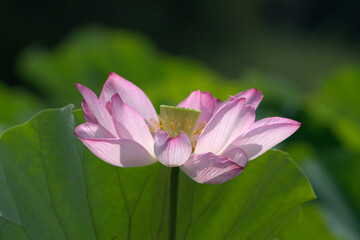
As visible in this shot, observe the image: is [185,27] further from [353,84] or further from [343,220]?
[343,220]

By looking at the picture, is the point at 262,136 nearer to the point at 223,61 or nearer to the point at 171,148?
the point at 171,148

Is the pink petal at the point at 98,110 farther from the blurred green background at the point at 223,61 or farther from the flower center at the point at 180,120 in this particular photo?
the blurred green background at the point at 223,61

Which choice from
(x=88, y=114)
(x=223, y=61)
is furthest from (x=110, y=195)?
(x=223, y=61)

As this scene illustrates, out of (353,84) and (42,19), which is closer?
(353,84)

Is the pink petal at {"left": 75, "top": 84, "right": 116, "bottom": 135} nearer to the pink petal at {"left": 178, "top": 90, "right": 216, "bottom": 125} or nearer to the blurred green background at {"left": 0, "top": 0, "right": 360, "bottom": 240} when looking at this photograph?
the pink petal at {"left": 178, "top": 90, "right": 216, "bottom": 125}

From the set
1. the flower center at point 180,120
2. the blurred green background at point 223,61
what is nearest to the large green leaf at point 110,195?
the flower center at point 180,120

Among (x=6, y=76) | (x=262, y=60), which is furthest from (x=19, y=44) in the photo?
(x=262, y=60)

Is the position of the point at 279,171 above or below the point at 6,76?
above
